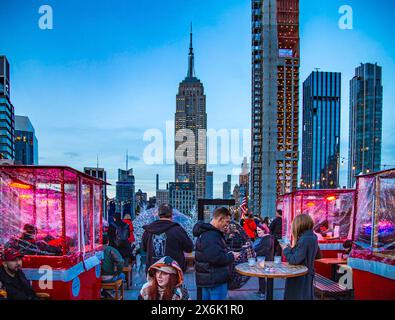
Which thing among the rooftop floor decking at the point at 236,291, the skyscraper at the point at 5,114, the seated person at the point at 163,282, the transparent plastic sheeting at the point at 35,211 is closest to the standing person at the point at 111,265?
the transparent plastic sheeting at the point at 35,211

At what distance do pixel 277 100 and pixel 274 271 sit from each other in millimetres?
37174

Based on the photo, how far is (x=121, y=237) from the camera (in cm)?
586

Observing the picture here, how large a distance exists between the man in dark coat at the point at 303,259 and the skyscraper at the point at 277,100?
33270 millimetres

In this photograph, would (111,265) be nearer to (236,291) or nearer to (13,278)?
(13,278)

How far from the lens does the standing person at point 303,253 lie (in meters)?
3.31

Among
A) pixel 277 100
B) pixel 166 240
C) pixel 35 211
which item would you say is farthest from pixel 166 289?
pixel 277 100

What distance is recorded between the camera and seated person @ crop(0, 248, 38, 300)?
3.36 metres

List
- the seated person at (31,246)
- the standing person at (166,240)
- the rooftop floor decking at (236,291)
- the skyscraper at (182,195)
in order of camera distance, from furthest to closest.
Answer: the skyscraper at (182,195)
the rooftop floor decking at (236,291)
the seated person at (31,246)
the standing person at (166,240)

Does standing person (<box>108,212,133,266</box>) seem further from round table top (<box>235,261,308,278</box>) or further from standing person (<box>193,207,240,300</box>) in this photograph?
standing person (<box>193,207,240,300</box>)

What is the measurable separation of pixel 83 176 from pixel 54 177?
44cm

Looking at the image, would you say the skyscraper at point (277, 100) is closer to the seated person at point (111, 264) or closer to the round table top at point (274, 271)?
the seated person at point (111, 264)

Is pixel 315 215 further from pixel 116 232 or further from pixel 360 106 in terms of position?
pixel 360 106

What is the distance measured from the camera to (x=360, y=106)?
5922cm
